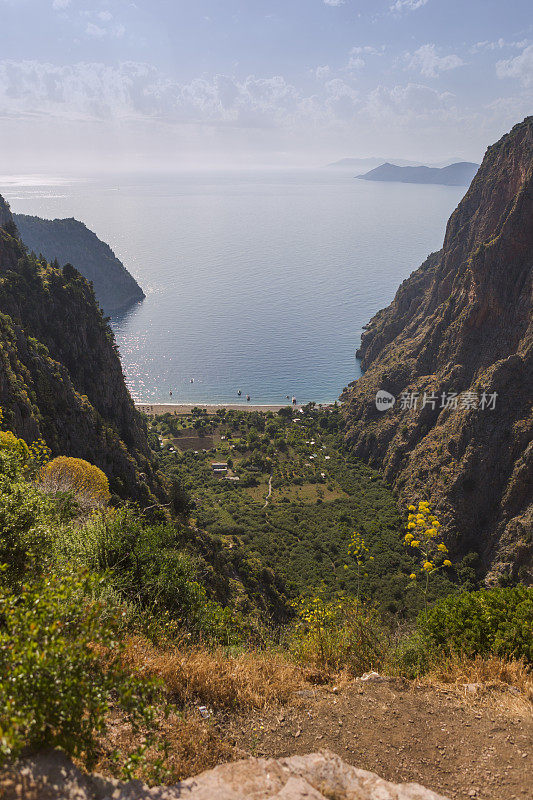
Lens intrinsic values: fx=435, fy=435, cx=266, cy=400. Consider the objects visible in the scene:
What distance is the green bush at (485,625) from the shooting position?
9602 mm

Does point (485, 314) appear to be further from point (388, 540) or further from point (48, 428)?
point (48, 428)

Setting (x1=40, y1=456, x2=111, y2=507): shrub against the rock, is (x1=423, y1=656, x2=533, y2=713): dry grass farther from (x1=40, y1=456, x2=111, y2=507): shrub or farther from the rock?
(x1=40, y1=456, x2=111, y2=507): shrub

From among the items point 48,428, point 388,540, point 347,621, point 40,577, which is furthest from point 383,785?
point 388,540

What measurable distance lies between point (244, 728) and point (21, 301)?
48476mm

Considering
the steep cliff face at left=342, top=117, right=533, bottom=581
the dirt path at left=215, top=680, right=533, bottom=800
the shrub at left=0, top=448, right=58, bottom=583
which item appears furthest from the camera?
the steep cliff face at left=342, top=117, right=533, bottom=581

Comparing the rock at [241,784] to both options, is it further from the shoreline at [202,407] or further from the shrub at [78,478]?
the shoreline at [202,407]

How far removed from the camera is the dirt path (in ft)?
22.3

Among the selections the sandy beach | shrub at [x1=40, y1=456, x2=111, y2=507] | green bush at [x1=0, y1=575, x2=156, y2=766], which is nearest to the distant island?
the sandy beach

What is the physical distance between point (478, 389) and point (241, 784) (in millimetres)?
56013

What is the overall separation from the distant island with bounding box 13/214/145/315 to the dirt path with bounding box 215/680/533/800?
18435 centimetres

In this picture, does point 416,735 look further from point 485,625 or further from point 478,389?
point 478,389

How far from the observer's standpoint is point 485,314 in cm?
6191

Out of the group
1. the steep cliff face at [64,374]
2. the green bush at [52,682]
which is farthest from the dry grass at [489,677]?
the steep cliff face at [64,374]

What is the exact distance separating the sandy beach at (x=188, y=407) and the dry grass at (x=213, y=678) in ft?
314
